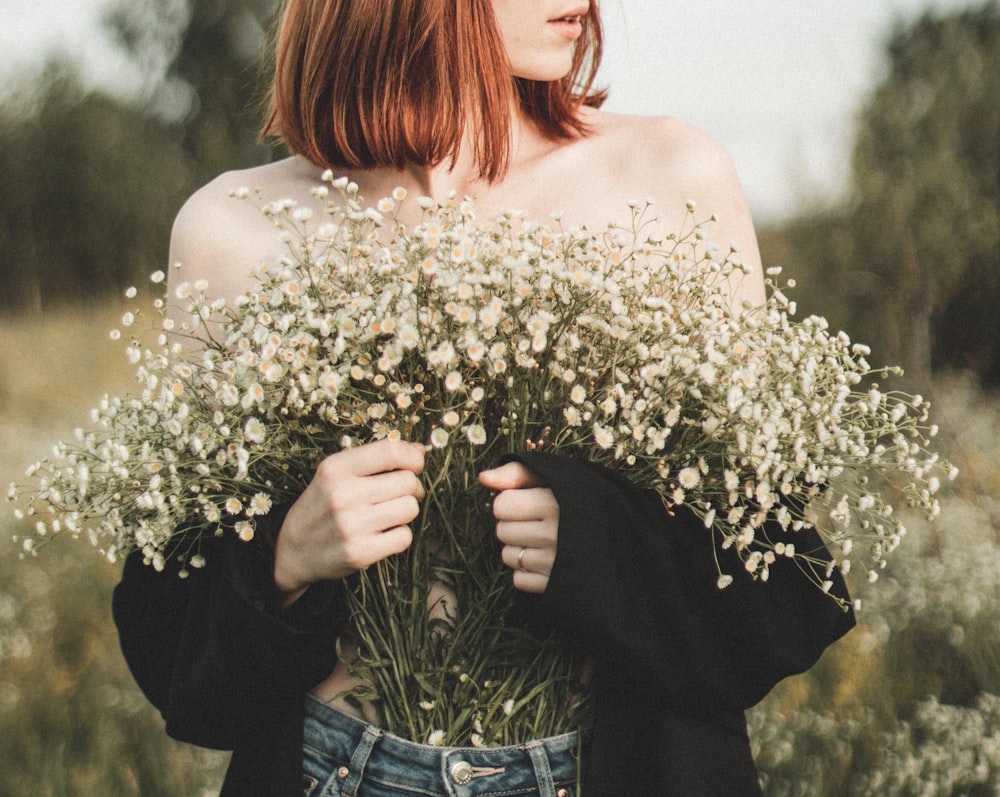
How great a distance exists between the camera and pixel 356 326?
1.49 m

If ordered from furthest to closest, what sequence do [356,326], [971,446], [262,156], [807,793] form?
[262,156] < [971,446] < [807,793] < [356,326]

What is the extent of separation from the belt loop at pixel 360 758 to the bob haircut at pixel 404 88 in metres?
1.19

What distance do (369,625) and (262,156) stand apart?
1137 centimetres

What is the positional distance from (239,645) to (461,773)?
1.46 feet

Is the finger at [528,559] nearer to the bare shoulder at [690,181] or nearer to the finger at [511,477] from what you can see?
the finger at [511,477]

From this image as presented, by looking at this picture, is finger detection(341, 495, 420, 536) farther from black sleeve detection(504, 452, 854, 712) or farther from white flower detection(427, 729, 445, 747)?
white flower detection(427, 729, 445, 747)

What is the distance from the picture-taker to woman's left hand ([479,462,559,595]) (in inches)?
60.0

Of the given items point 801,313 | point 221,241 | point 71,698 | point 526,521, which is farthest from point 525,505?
point 801,313

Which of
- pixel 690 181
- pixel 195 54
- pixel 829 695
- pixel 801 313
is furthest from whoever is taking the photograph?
pixel 195 54

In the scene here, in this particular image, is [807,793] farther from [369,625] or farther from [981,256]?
[981,256]

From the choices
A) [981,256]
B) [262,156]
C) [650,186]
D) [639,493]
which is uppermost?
[262,156]

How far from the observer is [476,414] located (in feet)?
5.10

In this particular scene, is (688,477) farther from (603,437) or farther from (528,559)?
(528,559)

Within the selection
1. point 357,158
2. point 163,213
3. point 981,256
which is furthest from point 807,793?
point 163,213
